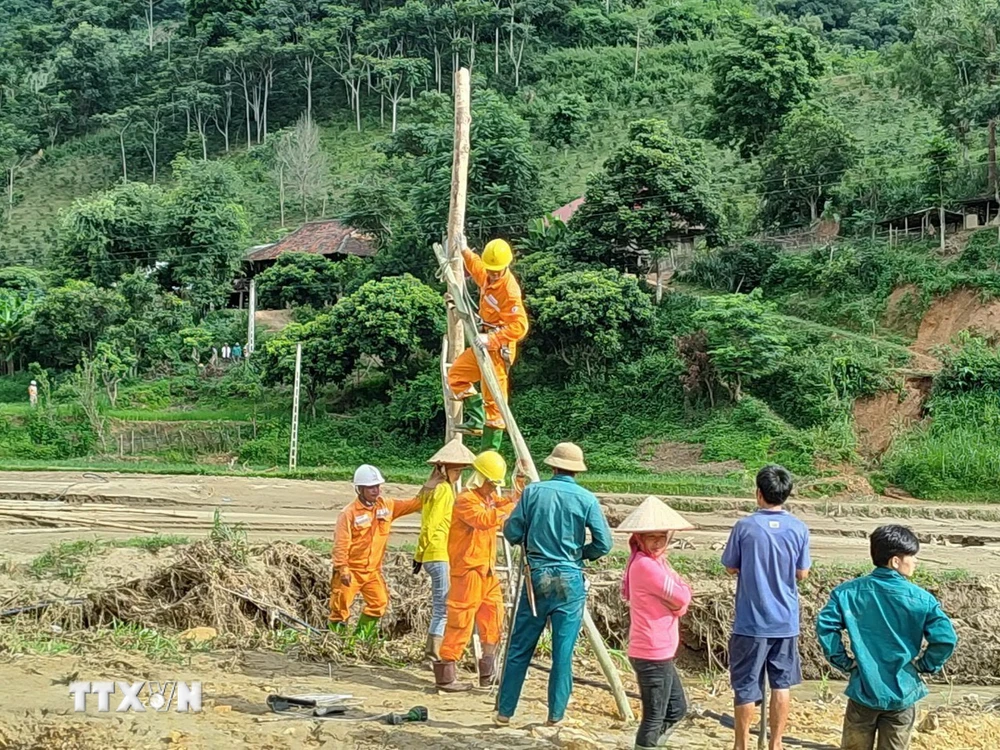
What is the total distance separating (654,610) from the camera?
22.2 feet

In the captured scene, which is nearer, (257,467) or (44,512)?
(44,512)

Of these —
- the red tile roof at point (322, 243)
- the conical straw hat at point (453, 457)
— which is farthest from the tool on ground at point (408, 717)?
the red tile roof at point (322, 243)

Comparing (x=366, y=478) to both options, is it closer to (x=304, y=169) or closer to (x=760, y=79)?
(x=760, y=79)

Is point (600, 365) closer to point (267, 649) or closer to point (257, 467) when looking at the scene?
point (257, 467)

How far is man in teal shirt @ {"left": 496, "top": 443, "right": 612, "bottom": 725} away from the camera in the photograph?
7324mm

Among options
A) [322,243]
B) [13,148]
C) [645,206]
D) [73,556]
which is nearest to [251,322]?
[322,243]

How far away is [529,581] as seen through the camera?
291 inches

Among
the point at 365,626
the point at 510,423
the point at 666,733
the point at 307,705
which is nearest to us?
the point at 666,733

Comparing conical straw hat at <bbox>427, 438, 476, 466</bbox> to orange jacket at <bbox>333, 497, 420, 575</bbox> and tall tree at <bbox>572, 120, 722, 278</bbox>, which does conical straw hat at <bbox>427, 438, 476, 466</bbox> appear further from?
tall tree at <bbox>572, 120, 722, 278</bbox>

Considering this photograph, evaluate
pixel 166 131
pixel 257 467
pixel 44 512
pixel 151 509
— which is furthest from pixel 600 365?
pixel 166 131

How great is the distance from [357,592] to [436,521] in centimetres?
115

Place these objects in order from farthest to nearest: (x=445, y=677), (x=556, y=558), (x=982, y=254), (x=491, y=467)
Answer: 1. (x=982, y=254)
2. (x=445, y=677)
3. (x=491, y=467)
4. (x=556, y=558)

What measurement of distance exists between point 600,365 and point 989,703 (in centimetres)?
1951

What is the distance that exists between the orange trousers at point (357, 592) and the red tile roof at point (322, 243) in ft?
102
